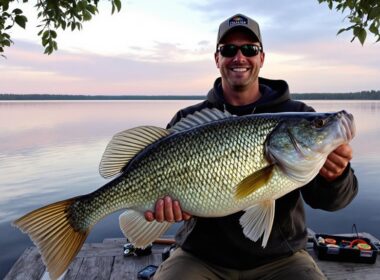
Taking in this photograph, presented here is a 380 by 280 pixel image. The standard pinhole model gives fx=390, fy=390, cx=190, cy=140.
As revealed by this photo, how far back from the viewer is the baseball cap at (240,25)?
3.70 meters

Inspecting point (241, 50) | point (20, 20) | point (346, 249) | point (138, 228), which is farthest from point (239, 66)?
point (346, 249)

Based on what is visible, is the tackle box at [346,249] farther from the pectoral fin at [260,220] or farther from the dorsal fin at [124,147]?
the dorsal fin at [124,147]

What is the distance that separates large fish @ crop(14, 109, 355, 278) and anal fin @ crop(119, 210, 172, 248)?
8 centimetres

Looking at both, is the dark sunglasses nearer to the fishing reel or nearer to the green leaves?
the green leaves

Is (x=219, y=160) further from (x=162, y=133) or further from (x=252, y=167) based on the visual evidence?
(x=162, y=133)

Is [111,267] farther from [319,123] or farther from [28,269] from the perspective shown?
[319,123]

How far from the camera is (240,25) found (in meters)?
3.70

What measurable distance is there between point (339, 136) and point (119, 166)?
1.54 meters

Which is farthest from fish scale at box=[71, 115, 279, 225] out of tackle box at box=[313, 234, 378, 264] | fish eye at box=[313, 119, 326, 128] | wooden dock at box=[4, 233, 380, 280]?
tackle box at box=[313, 234, 378, 264]

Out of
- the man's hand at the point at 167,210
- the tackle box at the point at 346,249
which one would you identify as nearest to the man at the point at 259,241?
the man's hand at the point at 167,210

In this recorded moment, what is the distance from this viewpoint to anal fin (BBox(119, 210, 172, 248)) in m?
2.86

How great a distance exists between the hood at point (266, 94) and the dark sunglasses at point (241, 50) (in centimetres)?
38

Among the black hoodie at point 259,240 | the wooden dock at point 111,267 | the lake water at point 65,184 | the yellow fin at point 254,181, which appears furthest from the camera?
the lake water at point 65,184

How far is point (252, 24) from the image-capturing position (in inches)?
147
